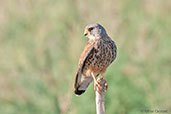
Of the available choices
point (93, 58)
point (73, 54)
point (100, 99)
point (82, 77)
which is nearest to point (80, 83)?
point (82, 77)

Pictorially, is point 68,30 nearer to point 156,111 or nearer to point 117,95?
point 117,95

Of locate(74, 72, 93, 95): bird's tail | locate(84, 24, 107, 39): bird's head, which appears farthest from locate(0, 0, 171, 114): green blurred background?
locate(84, 24, 107, 39): bird's head

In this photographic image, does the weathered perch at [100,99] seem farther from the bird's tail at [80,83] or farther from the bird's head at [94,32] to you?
the bird's head at [94,32]

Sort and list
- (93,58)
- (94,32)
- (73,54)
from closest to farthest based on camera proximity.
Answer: (93,58) → (94,32) → (73,54)

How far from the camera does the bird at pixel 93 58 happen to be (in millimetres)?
5883

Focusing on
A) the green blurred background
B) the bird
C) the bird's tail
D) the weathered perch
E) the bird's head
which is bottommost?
the weathered perch

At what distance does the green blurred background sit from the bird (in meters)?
1.14

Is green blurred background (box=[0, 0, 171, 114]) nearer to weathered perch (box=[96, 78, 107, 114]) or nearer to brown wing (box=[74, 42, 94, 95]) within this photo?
brown wing (box=[74, 42, 94, 95])

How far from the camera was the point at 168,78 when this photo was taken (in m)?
8.39

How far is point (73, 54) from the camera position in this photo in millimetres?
7449

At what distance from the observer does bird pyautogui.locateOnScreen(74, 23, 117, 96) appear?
5883 mm

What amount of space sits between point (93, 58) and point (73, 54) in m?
1.55

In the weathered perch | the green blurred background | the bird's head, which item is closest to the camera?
the weathered perch

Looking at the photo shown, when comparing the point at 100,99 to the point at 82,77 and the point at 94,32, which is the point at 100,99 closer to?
the point at 82,77
